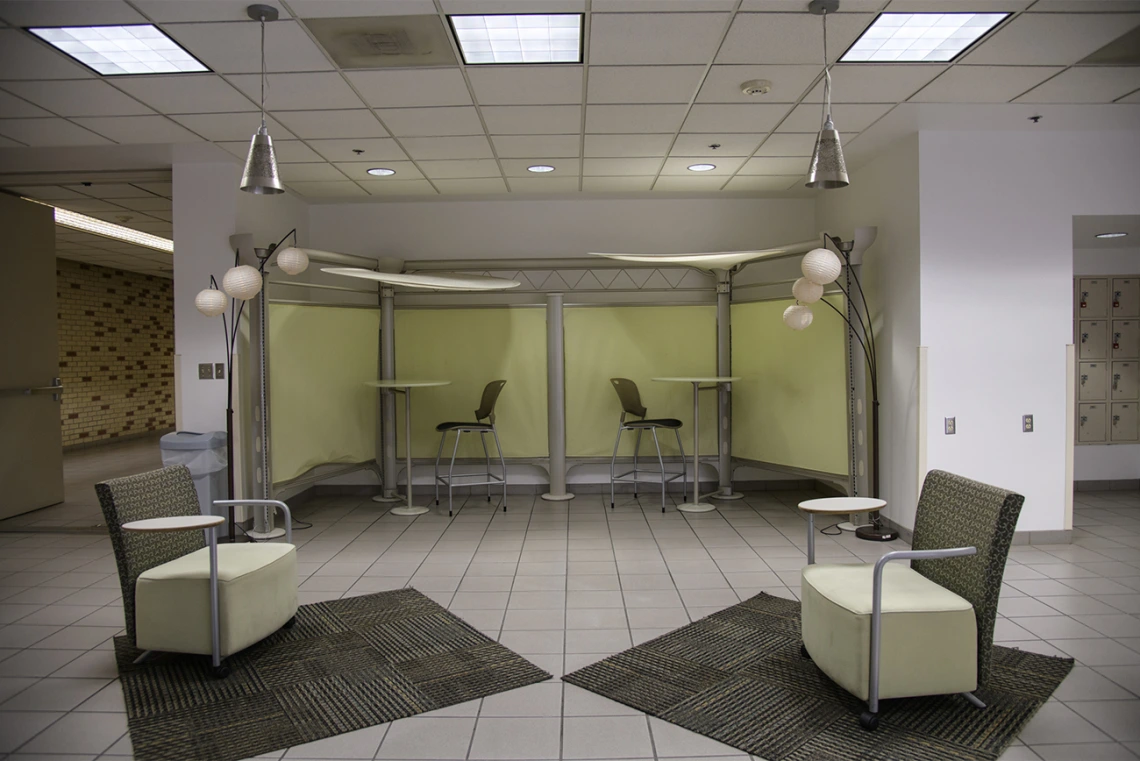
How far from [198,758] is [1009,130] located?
604 cm

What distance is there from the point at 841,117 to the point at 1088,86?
4.59ft

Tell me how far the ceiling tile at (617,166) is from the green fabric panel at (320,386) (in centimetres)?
259

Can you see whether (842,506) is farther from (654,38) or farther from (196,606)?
(196,606)

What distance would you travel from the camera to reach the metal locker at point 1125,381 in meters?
7.02

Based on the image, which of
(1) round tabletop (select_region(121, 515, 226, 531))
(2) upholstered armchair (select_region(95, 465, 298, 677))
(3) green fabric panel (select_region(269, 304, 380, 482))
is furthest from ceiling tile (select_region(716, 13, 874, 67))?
(3) green fabric panel (select_region(269, 304, 380, 482))

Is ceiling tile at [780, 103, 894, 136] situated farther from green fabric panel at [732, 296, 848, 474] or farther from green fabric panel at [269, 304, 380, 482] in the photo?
green fabric panel at [269, 304, 380, 482]

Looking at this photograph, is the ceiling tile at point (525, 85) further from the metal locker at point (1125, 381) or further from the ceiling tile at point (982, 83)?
the metal locker at point (1125, 381)

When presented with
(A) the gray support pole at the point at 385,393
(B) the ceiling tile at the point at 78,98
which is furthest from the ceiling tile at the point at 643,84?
(A) the gray support pole at the point at 385,393

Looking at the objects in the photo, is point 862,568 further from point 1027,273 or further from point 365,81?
point 365,81

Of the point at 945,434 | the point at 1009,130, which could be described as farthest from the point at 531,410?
the point at 1009,130

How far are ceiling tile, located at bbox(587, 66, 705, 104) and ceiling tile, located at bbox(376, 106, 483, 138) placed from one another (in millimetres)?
883

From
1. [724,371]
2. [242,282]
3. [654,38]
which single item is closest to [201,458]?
[242,282]

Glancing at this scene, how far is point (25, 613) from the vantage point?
403 centimetres

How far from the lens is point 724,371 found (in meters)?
6.97
